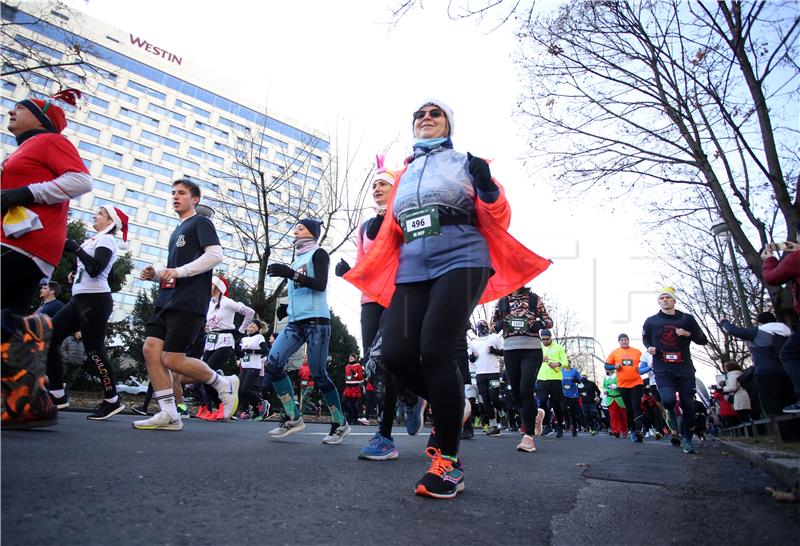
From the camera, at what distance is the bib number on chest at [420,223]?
2.98m

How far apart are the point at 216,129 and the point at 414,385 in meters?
88.5

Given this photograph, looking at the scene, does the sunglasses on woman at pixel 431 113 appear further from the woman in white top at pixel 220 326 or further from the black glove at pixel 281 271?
the woman in white top at pixel 220 326

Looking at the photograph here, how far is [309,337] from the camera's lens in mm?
5133

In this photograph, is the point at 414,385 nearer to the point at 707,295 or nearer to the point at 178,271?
the point at 178,271

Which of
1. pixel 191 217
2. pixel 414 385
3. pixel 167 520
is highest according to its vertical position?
pixel 191 217

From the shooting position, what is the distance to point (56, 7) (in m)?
9.62

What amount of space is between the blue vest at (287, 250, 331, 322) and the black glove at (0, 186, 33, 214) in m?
2.36

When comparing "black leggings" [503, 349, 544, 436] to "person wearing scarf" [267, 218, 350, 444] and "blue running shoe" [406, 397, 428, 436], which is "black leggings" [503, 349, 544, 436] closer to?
"blue running shoe" [406, 397, 428, 436]

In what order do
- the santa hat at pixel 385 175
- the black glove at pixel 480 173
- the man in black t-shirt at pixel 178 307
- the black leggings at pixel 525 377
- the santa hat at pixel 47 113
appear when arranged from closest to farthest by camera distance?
the black glove at pixel 480 173 → the santa hat at pixel 47 113 → the santa hat at pixel 385 175 → the man in black t-shirt at pixel 178 307 → the black leggings at pixel 525 377

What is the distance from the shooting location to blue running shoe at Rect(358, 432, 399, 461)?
3922mm

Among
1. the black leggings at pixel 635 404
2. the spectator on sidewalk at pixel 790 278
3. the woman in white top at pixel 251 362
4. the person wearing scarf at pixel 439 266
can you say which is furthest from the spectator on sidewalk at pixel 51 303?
the black leggings at pixel 635 404

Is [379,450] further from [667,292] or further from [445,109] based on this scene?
[667,292]

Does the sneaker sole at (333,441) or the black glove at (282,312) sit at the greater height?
the black glove at (282,312)

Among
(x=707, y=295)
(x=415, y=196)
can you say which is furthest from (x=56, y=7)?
(x=707, y=295)
